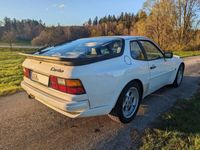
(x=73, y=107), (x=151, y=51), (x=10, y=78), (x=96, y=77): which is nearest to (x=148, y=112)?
(x=151, y=51)

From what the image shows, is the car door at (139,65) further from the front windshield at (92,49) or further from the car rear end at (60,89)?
the car rear end at (60,89)

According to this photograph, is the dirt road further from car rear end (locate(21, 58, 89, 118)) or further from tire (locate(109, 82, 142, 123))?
car rear end (locate(21, 58, 89, 118))

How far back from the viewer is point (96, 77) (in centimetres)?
288

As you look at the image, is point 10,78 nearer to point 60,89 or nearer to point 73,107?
point 60,89

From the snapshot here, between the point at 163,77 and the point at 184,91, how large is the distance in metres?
1.19

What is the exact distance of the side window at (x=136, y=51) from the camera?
3703 millimetres

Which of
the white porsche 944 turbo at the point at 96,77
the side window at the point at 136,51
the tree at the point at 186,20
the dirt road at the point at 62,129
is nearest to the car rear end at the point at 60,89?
the white porsche 944 turbo at the point at 96,77

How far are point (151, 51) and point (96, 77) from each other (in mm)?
2047

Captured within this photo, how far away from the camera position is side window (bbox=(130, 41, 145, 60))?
3703 mm

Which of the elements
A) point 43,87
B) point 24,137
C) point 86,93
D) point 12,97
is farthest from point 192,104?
point 12,97

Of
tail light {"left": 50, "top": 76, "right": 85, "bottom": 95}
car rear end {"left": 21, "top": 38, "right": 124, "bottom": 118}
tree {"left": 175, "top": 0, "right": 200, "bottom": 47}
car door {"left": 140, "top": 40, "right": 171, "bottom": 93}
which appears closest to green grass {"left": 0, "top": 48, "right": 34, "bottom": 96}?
car rear end {"left": 21, "top": 38, "right": 124, "bottom": 118}

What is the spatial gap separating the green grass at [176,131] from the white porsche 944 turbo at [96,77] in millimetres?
573

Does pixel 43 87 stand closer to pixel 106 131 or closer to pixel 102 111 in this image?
pixel 102 111

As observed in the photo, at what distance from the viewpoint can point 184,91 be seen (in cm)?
550
